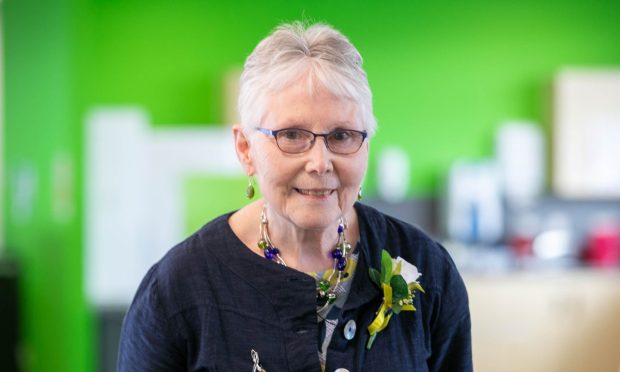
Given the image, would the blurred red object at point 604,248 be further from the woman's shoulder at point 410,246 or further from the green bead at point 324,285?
the green bead at point 324,285

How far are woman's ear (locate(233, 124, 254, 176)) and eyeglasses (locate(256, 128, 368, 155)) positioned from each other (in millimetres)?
86

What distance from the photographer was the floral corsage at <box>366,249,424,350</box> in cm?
148

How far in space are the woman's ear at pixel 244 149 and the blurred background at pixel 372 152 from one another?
3.16m

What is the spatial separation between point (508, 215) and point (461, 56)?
1101 millimetres

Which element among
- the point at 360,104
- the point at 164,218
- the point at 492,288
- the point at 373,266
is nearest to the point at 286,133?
the point at 360,104

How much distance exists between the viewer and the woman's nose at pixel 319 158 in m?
1.35

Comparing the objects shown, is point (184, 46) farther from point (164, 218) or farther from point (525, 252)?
point (525, 252)

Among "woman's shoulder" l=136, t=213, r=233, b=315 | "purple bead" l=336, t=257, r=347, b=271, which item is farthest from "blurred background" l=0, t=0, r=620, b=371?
"purple bead" l=336, t=257, r=347, b=271

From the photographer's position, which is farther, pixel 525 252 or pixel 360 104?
pixel 525 252

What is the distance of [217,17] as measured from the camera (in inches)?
211

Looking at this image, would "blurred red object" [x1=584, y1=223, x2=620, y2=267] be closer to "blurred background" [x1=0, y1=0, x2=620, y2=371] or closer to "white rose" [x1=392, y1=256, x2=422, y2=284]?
"blurred background" [x1=0, y1=0, x2=620, y2=371]

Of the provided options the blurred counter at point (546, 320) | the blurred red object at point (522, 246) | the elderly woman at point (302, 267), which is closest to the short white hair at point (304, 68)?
the elderly woman at point (302, 267)

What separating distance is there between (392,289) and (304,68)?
431mm

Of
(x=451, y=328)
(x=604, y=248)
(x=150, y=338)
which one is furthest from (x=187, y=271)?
(x=604, y=248)
